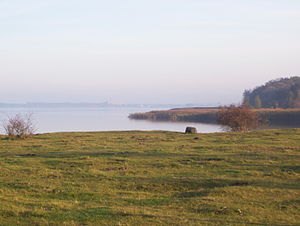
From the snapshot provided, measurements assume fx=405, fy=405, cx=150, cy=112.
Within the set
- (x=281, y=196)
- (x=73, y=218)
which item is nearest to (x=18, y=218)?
(x=73, y=218)

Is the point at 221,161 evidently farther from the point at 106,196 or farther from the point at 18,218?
the point at 18,218

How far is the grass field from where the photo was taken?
32.1ft

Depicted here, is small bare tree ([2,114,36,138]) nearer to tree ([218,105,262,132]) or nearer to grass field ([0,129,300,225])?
grass field ([0,129,300,225])

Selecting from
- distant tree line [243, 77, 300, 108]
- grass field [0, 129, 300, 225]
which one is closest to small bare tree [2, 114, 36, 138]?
grass field [0, 129, 300, 225]

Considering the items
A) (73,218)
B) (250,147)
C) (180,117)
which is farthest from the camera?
(180,117)

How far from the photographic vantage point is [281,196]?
40.3 ft

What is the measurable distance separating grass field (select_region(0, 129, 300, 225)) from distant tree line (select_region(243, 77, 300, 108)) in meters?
78.6

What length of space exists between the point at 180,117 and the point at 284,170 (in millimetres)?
79623

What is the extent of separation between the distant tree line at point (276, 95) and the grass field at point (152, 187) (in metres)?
78.6

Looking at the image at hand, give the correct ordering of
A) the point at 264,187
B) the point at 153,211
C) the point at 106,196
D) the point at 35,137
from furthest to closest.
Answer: the point at 35,137 < the point at 264,187 < the point at 106,196 < the point at 153,211

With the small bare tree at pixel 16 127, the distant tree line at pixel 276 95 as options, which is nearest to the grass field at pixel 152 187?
the small bare tree at pixel 16 127

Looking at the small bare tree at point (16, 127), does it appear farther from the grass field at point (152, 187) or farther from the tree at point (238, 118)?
the tree at point (238, 118)

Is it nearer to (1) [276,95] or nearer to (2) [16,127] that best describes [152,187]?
(2) [16,127]

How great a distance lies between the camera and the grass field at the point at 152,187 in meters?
9.77
